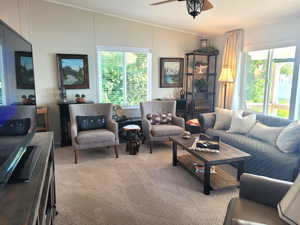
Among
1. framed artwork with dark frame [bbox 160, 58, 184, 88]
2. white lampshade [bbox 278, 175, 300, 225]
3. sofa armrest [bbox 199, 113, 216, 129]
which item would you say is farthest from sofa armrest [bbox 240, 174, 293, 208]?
framed artwork with dark frame [bbox 160, 58, 184, 88]

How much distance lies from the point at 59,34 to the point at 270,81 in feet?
13.7

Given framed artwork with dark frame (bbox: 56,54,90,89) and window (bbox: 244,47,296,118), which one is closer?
window (bbox: 244,47,296,118)

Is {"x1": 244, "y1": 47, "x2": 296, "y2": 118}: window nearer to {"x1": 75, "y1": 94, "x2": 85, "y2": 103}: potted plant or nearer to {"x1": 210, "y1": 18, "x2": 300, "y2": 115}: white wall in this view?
{"x1": 210, "y1": 18, "x2": 300, "y2": 115}: white wall

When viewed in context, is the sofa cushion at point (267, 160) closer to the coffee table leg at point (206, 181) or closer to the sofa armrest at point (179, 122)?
the coffee table leg at point (206, 181)

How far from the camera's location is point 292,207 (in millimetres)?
1209

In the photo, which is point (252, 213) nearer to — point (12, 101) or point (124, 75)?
point (12, 101)

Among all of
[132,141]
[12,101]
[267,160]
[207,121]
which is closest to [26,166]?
[12,101]

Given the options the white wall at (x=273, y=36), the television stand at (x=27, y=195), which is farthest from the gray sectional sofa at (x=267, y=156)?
the television stand at (x=27, y=195)

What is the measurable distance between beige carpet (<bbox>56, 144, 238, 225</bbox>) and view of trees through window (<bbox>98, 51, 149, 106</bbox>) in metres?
1.82

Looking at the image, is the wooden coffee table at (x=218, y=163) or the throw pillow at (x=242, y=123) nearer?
the wooden coffee table at (x=218, y=163)

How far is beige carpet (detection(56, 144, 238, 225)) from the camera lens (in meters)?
2.15

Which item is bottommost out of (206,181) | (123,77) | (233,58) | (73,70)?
(206,181)

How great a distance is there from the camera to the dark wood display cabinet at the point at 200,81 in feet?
17.2

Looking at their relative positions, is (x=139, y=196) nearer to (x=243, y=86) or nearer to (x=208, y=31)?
(x=243, y=86)
